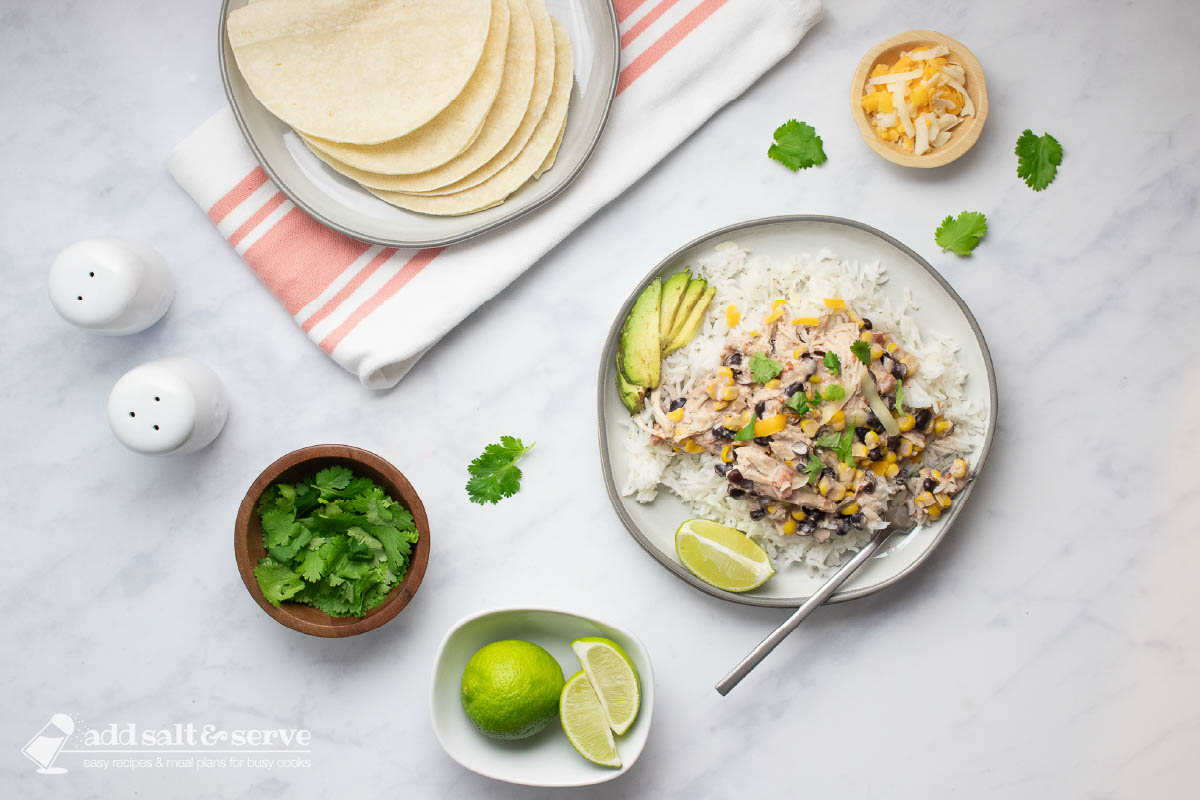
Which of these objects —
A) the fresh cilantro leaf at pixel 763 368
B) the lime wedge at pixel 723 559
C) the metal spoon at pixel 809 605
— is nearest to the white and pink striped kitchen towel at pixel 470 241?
the fresh cilantro leaf at pixel 763 368

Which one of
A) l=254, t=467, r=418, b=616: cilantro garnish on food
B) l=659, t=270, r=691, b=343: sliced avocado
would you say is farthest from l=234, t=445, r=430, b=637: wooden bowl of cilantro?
l=659, t=270, r=691, b=343: sliced avocado

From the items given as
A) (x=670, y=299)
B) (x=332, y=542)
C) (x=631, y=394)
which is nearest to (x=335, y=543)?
(x=332, y=542)

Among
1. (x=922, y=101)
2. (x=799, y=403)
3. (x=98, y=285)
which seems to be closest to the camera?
(x=799, y=403)

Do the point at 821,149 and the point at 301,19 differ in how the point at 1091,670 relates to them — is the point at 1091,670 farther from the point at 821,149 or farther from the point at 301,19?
the point at 301,19

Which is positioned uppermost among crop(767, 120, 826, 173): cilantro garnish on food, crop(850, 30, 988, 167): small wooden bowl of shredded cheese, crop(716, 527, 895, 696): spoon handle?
crop(850, 30, 988, 167): small wooden bowl of shredded cheese

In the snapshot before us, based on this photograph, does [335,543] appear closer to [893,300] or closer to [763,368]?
[763,368]

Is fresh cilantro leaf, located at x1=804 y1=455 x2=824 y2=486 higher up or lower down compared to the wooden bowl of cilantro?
higher up

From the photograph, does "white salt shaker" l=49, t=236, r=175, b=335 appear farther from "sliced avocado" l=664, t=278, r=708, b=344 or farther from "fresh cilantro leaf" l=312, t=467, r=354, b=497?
"sliced avocado" l=664, t=278, r=708, b=344
